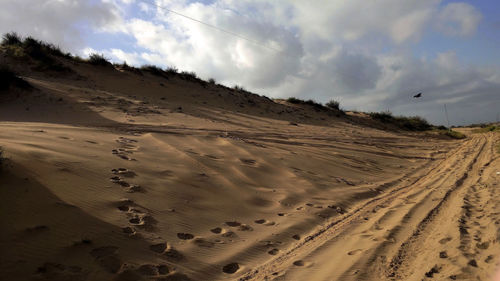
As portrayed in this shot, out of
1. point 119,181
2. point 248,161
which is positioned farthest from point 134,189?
point 248,161

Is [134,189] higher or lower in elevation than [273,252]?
higher

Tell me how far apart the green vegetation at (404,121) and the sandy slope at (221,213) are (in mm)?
18303

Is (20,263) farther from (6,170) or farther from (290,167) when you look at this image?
(290,167)

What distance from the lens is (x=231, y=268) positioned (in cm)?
313

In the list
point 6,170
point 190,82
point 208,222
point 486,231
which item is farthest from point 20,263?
point 190,82

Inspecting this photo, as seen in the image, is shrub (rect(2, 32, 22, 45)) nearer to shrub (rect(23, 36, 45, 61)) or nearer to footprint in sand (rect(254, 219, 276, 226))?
shrub (rect(23, 36, 45, 61))

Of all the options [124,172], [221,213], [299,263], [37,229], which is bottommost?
[299,263]

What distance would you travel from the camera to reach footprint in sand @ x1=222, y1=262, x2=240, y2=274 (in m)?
3.08

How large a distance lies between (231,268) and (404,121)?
27.2 metres

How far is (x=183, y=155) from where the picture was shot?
19.5 feet

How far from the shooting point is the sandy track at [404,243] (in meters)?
2.96

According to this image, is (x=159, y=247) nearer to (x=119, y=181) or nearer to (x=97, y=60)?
(x=119, y=181)

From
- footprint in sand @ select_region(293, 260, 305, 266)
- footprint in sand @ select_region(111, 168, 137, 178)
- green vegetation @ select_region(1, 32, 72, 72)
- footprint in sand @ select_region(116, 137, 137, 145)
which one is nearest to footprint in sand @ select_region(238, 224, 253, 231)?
footprint in sand @ select_region(293, 260, 305, 266)

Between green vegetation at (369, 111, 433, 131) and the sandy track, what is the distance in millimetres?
20969
